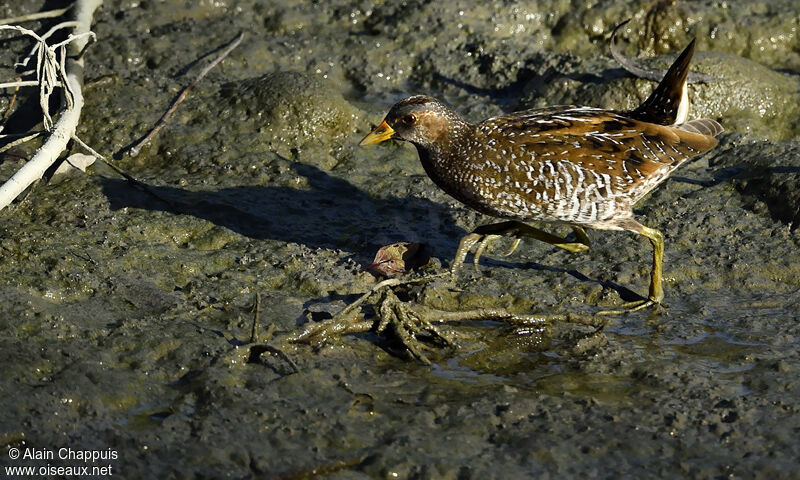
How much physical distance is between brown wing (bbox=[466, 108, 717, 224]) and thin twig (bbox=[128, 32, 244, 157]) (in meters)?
2.55

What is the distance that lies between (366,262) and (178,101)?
7.47 ft

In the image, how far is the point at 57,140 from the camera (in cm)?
625

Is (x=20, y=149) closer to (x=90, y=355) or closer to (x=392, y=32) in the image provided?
(x=90, y=355)

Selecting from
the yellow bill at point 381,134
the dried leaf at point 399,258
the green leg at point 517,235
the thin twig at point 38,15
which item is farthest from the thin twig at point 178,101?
the green leg at point 517,235

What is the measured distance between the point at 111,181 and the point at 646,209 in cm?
367

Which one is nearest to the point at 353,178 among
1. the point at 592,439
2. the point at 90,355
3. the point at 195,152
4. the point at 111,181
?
the point at 195,152

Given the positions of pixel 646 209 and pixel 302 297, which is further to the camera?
pixel 646 209

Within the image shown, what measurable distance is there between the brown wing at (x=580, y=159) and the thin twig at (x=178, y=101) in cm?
255

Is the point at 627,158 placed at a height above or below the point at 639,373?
above

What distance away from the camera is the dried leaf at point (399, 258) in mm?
5973

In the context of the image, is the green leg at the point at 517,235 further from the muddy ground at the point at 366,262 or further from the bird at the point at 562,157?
the muddy ground at the point at 366,262

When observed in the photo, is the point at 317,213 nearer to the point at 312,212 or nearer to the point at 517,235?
the point at 312,212

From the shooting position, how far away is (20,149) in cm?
686

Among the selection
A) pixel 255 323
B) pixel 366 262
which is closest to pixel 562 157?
pixel 366 262
